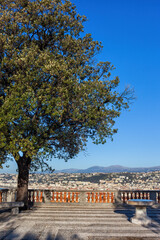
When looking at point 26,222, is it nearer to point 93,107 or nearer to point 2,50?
point 93,107

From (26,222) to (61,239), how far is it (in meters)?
3.95

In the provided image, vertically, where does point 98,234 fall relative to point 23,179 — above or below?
below

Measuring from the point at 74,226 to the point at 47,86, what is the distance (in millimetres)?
8284

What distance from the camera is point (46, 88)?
55.2ft

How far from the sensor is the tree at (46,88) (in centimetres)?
1587

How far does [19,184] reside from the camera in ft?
61.1

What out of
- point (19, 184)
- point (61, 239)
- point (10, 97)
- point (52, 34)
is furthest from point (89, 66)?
point (61, 239)

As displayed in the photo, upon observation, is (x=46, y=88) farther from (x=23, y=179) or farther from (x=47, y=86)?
(x=23, y=179)

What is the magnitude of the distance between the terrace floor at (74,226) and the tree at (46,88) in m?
3.14

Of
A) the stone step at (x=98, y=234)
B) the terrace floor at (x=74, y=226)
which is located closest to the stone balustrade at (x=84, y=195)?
the terrace floor at (x=74, y=226)

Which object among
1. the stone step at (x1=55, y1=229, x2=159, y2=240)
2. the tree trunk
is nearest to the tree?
the tree trunk

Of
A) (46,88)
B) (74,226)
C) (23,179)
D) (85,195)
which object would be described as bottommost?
(74,226)

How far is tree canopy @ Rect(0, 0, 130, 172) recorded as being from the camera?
15.8 metres

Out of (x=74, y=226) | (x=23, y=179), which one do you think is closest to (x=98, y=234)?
(x=74, y=226)
